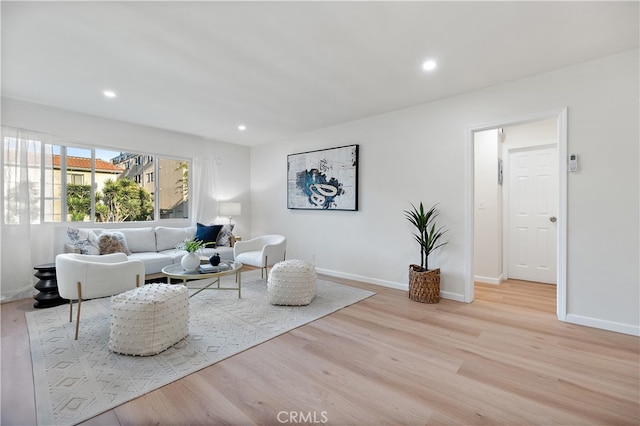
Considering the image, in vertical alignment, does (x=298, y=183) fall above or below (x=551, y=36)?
below

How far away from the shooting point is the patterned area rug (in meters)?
1.70

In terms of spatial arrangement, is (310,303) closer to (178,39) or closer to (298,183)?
(298,183)

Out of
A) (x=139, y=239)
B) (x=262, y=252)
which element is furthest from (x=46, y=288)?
(x=262, y=252)

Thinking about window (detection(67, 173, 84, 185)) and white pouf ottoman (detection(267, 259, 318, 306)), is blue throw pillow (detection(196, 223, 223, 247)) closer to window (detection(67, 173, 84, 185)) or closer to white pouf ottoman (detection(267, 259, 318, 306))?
window (detection(67, 173, 84, 185))

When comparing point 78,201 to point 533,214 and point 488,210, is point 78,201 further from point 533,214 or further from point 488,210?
point 533,214

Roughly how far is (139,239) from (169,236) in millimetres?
435

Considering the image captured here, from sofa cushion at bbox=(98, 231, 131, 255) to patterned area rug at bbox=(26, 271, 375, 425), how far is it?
658 millimetres

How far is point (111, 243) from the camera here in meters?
3.86

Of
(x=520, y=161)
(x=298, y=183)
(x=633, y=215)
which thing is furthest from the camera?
(x=298, y=183)

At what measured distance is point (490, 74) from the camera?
2959 millimetres

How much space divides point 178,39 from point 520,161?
5.07 metres

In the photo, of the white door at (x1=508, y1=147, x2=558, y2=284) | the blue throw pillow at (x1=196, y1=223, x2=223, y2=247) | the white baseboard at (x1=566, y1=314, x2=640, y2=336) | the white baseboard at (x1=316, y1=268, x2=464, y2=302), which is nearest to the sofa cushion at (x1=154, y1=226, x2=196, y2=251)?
the blue throw pillow at (x1=196, y1=223, x2=223, y2=247)

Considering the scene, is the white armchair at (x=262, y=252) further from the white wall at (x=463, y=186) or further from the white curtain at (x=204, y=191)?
the white curtain at (x=204, y=191)

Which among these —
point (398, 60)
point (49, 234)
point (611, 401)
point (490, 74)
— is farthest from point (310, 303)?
point (49, 234)
